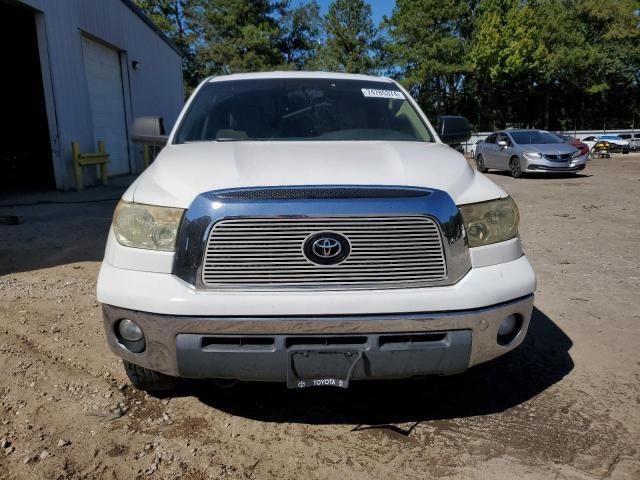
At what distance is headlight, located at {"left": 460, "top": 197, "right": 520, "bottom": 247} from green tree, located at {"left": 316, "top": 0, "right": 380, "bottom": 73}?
48929 mm

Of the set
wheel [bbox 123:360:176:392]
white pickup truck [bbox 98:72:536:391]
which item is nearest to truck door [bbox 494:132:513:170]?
white pickup truck [bbox 98:72:536:391]

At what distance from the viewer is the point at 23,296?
4.28m

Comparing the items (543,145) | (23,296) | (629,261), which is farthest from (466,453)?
(543,145)

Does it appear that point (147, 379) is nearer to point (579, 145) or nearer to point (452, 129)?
point (452, 129)

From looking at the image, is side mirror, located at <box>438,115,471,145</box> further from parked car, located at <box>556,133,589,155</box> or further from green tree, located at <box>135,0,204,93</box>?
green tree, located at <box>135,0,204,93</box>

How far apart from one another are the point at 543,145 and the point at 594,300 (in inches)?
481

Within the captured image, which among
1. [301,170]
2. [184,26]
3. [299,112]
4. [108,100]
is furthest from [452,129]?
[184,26]

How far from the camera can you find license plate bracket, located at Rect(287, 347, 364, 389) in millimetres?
2178

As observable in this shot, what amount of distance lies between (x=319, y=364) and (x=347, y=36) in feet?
168

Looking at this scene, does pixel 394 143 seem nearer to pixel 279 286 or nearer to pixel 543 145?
pixel 279 286

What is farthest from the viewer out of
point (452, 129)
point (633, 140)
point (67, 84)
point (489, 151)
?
point (633, 140)

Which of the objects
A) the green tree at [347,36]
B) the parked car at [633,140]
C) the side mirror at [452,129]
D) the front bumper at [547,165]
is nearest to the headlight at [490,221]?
the side mirror at [452,129]

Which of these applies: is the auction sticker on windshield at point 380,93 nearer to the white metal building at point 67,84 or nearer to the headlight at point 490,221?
the headlight at point 490,221

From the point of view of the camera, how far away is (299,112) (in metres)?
3.70
